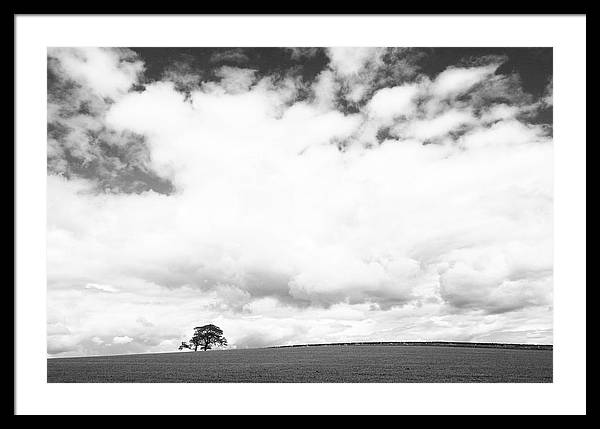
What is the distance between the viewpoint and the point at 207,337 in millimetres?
41438

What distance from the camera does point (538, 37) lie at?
9172mm

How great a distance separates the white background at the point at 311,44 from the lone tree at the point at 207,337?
1278 inches

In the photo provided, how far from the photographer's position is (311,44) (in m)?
9.22

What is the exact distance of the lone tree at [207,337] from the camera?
4112 cm

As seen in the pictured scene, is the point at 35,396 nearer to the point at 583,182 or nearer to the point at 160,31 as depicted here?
the point at 160,31

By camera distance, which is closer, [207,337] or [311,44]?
[311,44]

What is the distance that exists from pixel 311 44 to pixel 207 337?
35141 mm

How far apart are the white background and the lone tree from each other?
32.5 metres

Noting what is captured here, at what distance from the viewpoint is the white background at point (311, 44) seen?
8.86m

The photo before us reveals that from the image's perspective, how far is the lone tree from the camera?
4112 centimetres

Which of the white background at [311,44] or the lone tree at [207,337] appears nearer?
the white background at [311,44]

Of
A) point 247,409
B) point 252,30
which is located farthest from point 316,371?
point 252,30
